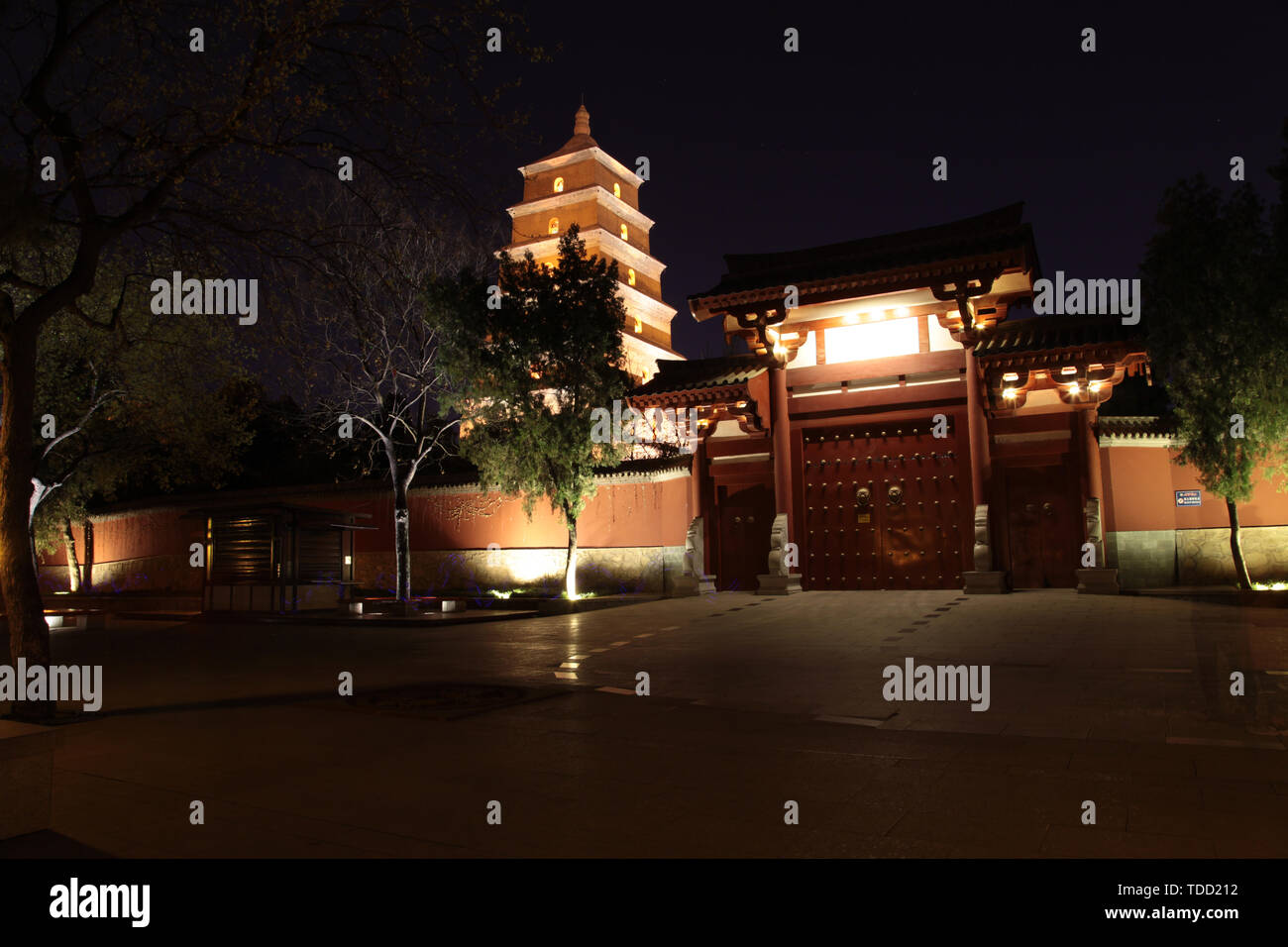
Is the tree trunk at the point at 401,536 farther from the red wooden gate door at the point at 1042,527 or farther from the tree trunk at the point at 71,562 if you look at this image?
the tree trunk at the point at 71,562

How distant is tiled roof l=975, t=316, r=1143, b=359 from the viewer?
15742 mm

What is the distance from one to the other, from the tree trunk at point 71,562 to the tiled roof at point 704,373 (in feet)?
76.1

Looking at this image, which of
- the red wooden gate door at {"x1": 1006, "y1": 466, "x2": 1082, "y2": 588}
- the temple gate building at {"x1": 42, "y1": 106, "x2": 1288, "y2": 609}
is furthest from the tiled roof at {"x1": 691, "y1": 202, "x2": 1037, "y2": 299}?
the red wooden gate door at {"x1": 1006, "y1": 466, "x2": 1082, "y2": 588}

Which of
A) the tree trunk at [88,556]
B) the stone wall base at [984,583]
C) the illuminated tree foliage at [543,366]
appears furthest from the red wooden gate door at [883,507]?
the tree trunk at [88,556]

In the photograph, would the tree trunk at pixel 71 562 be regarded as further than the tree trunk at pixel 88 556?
No

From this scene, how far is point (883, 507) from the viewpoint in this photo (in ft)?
59.8

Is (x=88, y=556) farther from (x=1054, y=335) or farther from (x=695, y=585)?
(x=1054, y=335)

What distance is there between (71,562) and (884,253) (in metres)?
32.0

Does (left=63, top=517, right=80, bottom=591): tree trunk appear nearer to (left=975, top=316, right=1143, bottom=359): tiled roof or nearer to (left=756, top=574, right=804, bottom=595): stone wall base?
(left=756, top=574, right=804, bottom=595): stone wall base

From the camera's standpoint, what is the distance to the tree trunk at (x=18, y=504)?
272 inches

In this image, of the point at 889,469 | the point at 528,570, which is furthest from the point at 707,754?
the point at 528,570

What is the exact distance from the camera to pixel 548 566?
2300 centimetres

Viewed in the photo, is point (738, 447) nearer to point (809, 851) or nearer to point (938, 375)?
point (938, 375)

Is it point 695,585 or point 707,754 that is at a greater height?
point 707,754
